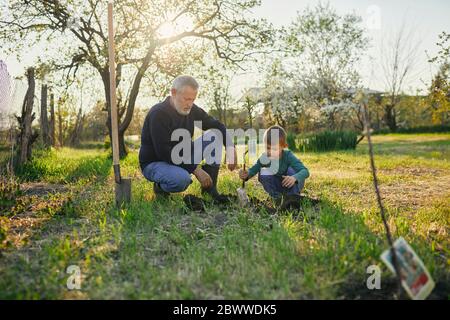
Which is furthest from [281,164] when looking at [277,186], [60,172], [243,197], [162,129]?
[60,172]

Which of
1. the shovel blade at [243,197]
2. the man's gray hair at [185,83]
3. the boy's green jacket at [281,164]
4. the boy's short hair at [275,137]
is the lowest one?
the shovel blade at [243,197]

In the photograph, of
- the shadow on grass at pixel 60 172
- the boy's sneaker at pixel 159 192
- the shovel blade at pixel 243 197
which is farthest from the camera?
the shadow on grass at pixel 60 172

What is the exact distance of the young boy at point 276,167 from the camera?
4055mm

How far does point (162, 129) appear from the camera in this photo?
4062mm

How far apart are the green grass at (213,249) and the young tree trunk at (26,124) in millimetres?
3756

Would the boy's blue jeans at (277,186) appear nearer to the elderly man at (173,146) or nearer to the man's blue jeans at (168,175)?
the elderly man at (173,146)

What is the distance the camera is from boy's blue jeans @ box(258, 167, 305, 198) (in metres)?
4.20

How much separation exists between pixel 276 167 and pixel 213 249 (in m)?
1.68

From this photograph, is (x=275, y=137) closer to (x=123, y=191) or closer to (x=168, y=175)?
(x=168, y=175)

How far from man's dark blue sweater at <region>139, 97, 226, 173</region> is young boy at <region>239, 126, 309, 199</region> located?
0.63 m

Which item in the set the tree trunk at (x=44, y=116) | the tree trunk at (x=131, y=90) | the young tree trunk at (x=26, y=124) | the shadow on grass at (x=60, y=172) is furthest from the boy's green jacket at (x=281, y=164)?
the tree trunk at (x=44, y=116)

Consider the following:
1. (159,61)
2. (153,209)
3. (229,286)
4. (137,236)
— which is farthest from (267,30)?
(229,286)

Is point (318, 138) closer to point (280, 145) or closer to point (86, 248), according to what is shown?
point (280, 145)

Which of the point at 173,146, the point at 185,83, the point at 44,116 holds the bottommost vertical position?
the point at 173,146
